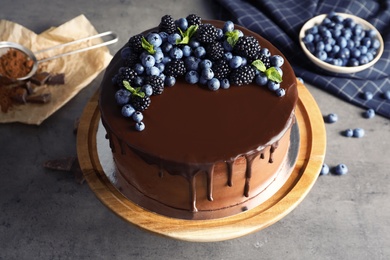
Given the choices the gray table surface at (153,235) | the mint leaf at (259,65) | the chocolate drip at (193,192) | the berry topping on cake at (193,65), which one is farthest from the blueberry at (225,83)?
the gray table surface at (153,235)

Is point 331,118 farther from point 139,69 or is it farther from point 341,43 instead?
point 139,69

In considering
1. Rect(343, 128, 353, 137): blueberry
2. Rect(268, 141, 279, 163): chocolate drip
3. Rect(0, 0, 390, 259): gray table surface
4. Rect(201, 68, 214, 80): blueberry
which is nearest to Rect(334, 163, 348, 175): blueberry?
Rect(0, 0, 390, 259): gray table surface

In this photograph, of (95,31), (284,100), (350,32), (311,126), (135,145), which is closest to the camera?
(135,145)

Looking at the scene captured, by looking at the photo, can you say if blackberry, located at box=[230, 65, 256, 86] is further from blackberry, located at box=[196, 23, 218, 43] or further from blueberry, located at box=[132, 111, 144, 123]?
blueberry, located at box=[132, 111, 144, 123]

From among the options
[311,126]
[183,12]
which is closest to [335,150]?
[311,126]

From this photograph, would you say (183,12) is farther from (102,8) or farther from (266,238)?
(266,238)

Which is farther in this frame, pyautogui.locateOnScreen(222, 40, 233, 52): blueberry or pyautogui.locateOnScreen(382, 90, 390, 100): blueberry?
pyautogui.locateOnScreen(382, 90, 390, 100): blueberry
